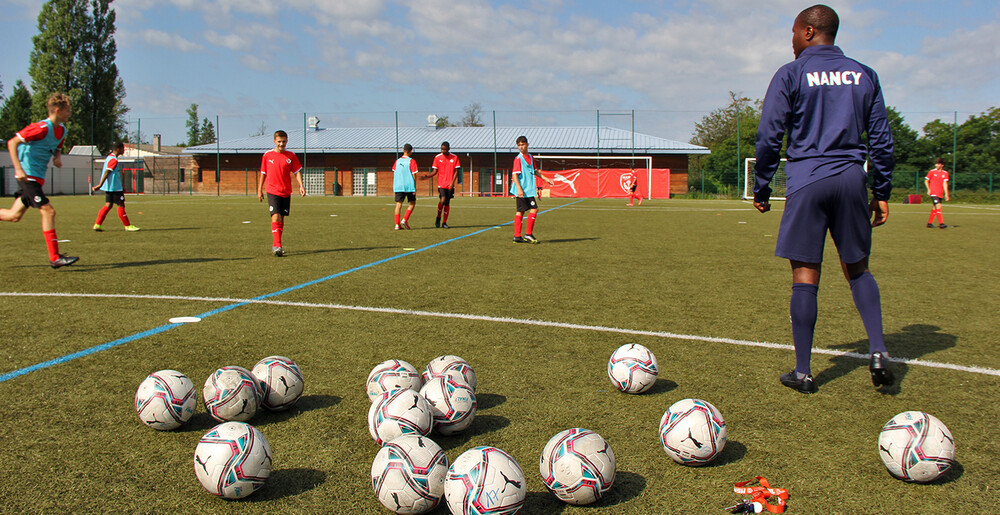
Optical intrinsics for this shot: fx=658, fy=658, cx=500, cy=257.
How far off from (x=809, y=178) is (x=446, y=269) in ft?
18.2

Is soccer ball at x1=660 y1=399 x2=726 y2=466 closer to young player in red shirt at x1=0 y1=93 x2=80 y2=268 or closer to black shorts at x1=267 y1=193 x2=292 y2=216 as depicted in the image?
young player in red shirt at x1=0 y1=93 x2=80 y2=268

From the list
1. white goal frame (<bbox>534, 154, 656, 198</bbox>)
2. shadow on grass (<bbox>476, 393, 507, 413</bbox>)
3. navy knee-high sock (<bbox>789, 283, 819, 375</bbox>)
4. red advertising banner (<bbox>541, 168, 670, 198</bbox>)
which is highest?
white goal frame (<bbox>534, 154, 656, 198</bbox>)

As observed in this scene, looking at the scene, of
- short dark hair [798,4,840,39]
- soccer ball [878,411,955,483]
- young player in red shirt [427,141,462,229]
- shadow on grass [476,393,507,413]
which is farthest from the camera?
young player in red shirt [427,141,462,229]

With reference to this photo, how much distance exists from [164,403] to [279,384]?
53 centimetres

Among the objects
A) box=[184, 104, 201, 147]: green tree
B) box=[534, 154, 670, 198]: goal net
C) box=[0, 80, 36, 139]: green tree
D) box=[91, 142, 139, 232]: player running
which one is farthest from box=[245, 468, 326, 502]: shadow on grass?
box=[184, 104, 201, 147]: green tree

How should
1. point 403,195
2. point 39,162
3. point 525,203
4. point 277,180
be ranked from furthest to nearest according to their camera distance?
point 403,195 → point 525,203 → point 277,180 → point 39,162

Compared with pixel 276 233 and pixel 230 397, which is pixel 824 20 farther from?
pixel 276 233

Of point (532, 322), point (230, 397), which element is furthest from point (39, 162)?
point (230, 397)

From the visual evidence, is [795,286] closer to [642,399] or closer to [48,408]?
[642,399]

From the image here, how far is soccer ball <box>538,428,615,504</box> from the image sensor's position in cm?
250

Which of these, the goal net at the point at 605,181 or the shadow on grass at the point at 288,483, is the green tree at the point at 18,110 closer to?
the goal net at the point at 605,181

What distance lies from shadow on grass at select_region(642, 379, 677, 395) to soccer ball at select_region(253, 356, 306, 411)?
194 centimetres

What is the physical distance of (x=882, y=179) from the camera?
405 cm

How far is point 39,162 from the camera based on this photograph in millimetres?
8594
